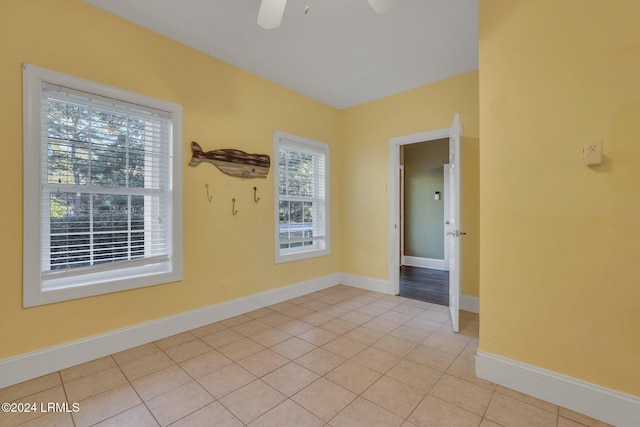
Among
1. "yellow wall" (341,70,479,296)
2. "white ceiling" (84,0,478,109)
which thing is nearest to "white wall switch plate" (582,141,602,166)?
"white ceiling" (84,0,478,109)

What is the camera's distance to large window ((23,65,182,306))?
6.59 feet

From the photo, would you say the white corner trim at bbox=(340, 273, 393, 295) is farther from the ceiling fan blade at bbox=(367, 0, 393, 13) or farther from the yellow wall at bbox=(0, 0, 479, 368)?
the ceiling fan blade at bbox=(367, 0, 393, 13)

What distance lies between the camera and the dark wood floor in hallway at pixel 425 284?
12.7 ft

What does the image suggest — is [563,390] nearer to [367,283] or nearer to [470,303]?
[470,303]

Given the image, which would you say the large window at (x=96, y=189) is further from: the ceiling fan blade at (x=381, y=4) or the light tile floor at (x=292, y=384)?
the ceiling fan blade at (x=381, y=4)

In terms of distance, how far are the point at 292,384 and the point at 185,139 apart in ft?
8.02

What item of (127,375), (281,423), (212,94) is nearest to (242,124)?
(212,94)

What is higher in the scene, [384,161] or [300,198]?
[384,161]

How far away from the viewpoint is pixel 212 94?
9.78ft

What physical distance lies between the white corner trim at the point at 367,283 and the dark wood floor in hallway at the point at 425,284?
25 cm

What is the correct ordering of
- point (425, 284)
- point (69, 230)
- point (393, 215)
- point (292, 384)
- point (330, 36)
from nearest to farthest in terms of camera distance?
point (292, 384), point (69, 230), point (330, 36), point (393, 215), point (425, 284)

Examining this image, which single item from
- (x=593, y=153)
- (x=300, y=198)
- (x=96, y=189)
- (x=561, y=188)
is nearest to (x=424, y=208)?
(x=300, y=198)

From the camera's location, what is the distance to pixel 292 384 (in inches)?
76.1

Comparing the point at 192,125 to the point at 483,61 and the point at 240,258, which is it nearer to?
the point at 240,258
